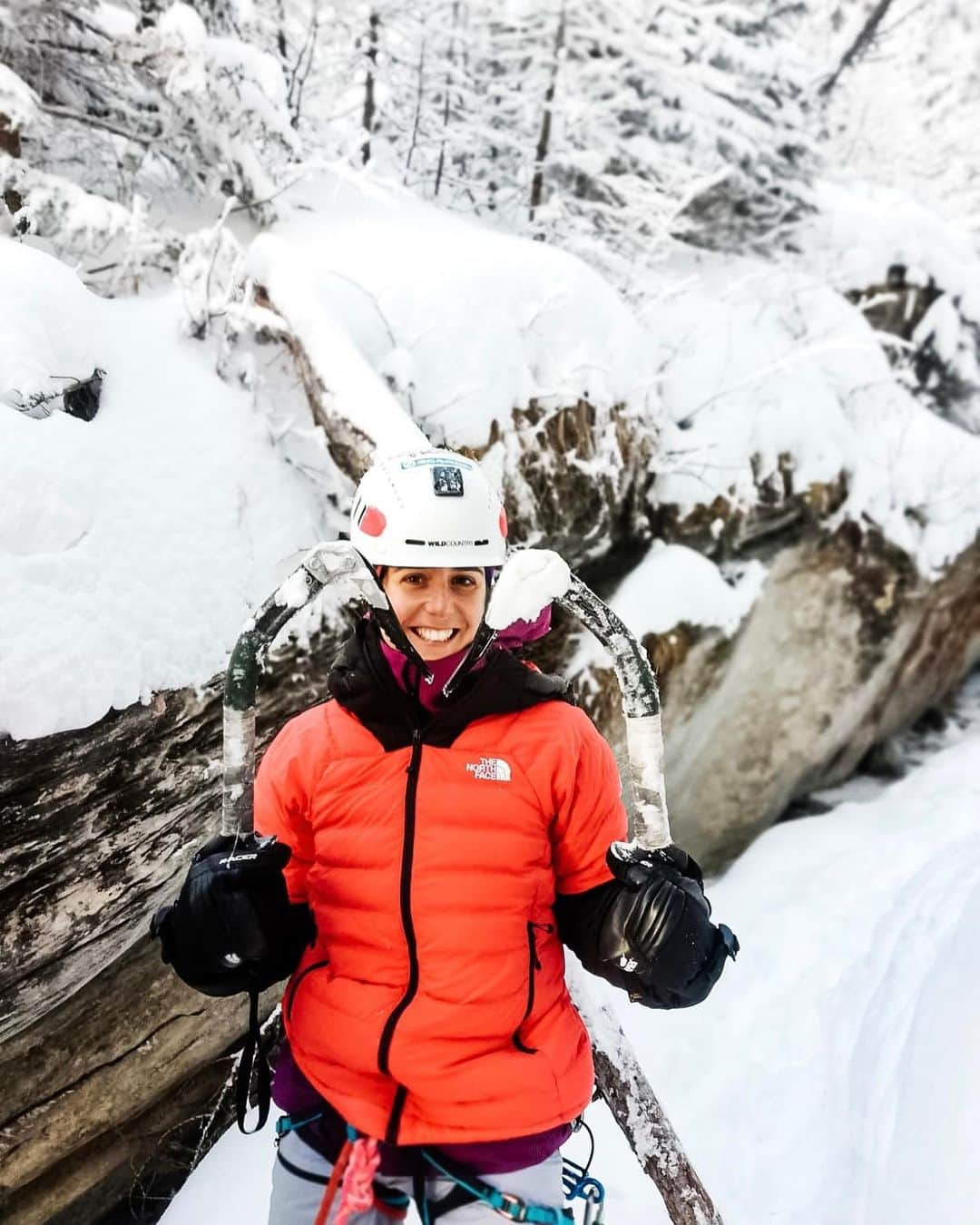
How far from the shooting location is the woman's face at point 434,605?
2.14m

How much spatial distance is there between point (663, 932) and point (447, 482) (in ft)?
4.55

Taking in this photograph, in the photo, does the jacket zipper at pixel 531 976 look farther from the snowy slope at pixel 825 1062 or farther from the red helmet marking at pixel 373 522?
the snowy slope at pixel 825 1062

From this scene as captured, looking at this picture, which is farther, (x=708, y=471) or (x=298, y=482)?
(x=708, y=471)

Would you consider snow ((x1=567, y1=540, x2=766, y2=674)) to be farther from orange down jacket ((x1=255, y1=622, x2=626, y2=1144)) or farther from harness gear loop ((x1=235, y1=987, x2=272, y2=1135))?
harness gear loop ((x1=235, y1=987, x2=272, y2=1135))

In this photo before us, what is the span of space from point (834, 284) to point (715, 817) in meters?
8.14

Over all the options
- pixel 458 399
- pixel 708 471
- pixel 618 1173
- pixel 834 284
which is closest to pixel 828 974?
pixel 618 1173

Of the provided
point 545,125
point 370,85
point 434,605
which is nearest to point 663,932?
point 434,605

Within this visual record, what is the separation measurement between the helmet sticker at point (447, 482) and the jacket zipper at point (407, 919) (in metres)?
0.79

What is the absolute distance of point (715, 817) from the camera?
7273 millimetres

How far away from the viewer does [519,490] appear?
5.02 meters

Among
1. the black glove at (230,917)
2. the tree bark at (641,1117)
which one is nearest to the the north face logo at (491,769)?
the black glove at (230,917)

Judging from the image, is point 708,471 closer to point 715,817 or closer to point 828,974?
point 715,817

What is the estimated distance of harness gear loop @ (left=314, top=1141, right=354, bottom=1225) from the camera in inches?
74.2

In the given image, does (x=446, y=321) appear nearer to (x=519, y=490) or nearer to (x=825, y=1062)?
(x=519, y=490)
